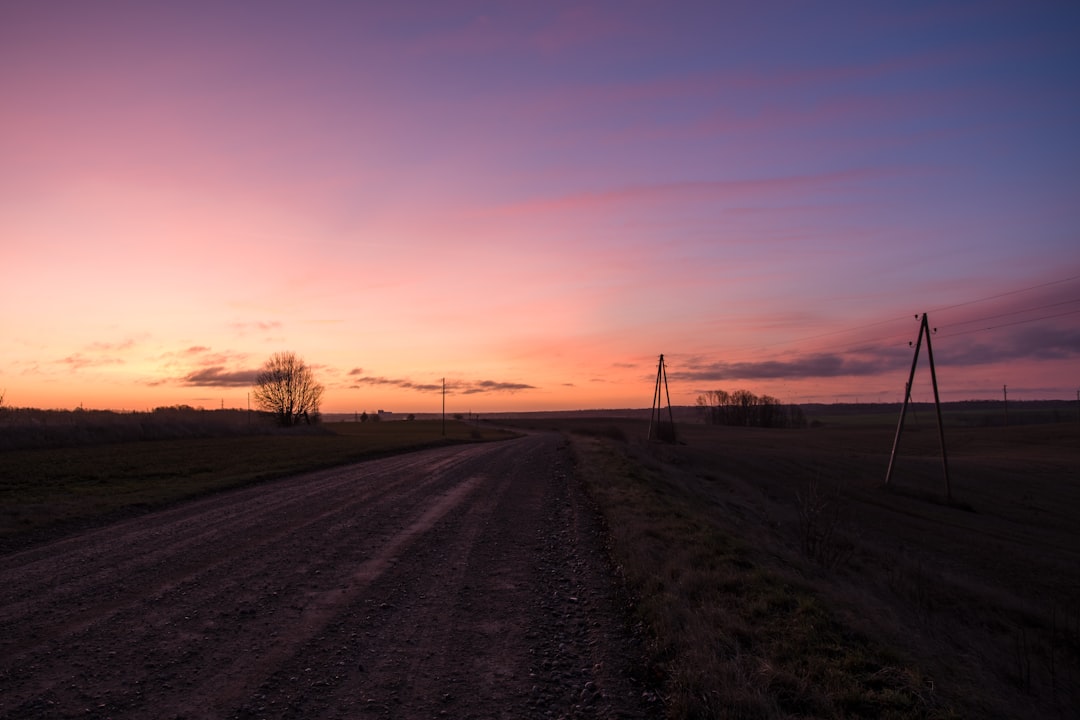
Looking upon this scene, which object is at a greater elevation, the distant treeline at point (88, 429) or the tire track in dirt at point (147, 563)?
the distant treeline at point (88, 429)

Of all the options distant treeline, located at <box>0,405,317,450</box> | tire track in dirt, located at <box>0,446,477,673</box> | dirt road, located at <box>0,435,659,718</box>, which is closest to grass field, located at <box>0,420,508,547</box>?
tire track in dirt, located at <box>0,446,477,673</box>

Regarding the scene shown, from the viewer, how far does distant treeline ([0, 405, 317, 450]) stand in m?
36.4

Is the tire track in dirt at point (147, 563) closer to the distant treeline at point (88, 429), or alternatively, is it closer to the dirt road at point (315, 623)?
the dirt road at point (315, 623)

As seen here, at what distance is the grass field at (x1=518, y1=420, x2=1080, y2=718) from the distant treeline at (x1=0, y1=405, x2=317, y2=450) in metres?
33.1

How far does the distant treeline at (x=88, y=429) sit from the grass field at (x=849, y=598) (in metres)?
33.1

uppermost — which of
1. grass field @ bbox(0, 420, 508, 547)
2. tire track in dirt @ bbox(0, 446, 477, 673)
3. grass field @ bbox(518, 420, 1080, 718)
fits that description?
grass field @ bbox(0, 420, 508, 547)

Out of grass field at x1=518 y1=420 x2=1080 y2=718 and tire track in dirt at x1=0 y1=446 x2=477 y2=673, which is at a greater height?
tire track in dirt at x1=0 y1=446 x2=477 y2=673

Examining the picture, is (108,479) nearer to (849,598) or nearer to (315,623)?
(315,623)

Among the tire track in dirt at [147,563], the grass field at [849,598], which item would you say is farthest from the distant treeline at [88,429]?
the grass field at [849,598]

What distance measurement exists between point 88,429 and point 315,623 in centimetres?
4561

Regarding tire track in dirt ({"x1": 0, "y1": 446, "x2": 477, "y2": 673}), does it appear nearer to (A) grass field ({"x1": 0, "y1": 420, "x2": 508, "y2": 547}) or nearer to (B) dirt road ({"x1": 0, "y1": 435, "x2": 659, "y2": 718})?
(B) dirt road ({"x1": 0, "y1": 435, "x2": 659, "y2": 718})

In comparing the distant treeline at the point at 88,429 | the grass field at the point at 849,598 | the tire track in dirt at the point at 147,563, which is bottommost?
the grass field at the point at 849,598

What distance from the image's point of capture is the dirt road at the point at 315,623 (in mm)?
5000

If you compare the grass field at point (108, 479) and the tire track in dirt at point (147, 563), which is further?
the grass field at point (108, 479)
